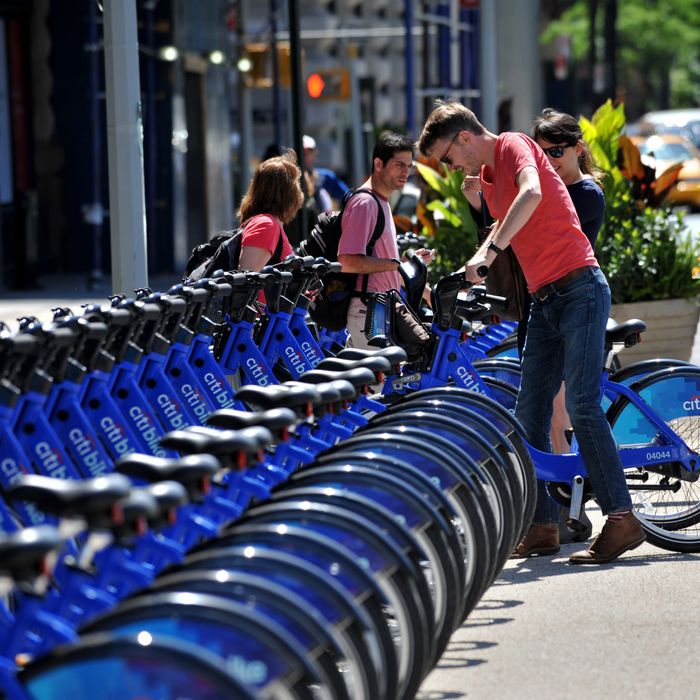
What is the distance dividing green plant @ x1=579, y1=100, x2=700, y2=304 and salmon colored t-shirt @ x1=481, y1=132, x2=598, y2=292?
168 inches

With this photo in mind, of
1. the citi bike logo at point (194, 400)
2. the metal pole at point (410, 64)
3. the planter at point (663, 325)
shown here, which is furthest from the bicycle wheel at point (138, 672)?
the metal pole at point (410, 64)

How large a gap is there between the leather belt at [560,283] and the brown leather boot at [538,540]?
1033 mm

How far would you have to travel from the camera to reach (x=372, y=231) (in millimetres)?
8227

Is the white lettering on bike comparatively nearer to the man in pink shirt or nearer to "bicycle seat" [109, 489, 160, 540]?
the man in pink shirt

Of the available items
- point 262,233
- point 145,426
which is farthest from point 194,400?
point 262,233

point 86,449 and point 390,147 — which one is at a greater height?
point 390,147

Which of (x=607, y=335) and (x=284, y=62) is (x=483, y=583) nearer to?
(x=607, y=335)

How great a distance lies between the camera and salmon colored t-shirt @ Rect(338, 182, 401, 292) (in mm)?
8188

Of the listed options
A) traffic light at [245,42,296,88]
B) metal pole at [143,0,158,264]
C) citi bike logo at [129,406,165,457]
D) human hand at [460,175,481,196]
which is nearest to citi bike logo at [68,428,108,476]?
citi bike logo at [129,406,165,457]

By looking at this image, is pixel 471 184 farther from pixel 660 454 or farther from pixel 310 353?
pixel 660 454

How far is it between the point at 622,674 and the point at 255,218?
3637 millimetres

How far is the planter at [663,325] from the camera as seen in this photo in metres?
11.2

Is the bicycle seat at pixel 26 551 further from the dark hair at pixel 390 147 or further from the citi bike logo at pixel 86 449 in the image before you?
the dark hair at pixel 390 147

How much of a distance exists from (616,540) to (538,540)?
0.45 metres
